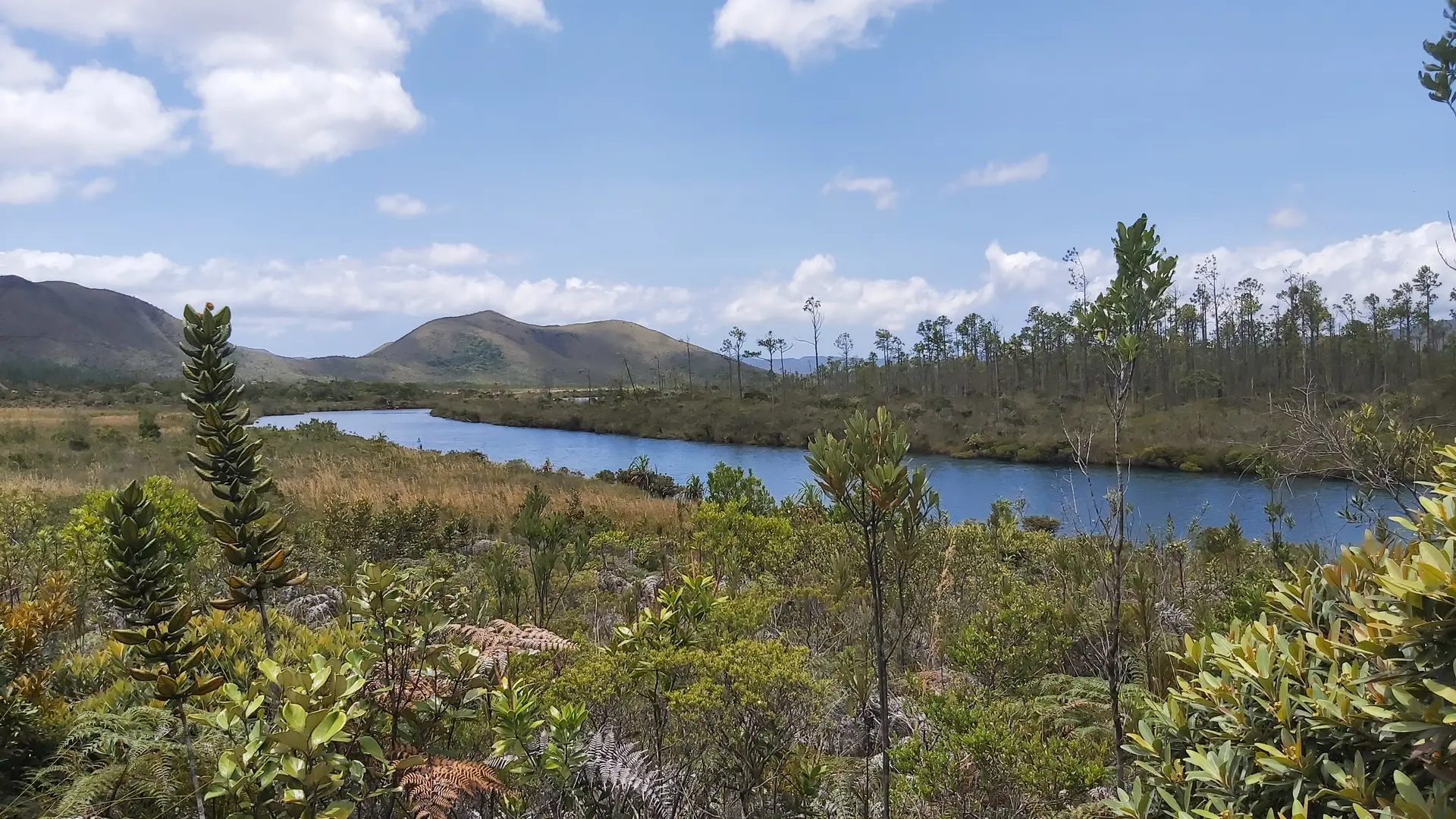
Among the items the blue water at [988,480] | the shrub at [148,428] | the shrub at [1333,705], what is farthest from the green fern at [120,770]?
the shrub at [148,428]

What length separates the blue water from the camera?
52.6ft

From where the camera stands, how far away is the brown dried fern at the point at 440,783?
2000 mm

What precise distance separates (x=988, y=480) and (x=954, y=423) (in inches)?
485

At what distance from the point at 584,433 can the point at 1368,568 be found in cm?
5049

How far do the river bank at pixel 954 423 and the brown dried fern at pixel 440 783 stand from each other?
1933 cm

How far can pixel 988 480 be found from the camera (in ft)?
89.3

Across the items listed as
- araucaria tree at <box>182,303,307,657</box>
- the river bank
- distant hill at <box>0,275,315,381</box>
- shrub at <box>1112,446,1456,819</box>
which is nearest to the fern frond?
araucaria tree at <box>182,303,307,657</box>

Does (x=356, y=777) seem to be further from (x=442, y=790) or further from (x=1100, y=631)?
(x=1100, y=631)

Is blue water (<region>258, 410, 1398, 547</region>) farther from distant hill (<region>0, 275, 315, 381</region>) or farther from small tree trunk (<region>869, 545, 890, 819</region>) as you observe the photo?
distant hill (<region>0, 275, 315, 381</region>)

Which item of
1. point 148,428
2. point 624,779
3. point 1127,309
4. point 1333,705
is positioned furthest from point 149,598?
point 148,428

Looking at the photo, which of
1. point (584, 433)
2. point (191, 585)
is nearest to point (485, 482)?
point (191, 585)

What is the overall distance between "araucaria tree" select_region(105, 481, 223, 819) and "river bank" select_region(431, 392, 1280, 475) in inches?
782

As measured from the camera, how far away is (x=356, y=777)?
1.84m

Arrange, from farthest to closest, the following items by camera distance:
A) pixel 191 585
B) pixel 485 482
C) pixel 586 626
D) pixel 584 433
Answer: pixel 584 433 < pixel 485 482 < pixel 191 585 < pixel 586 626
